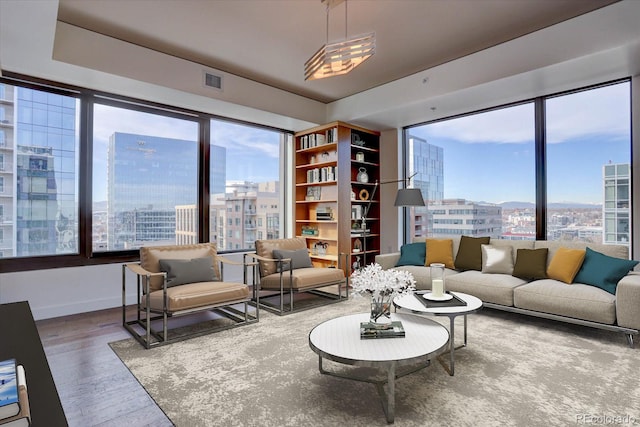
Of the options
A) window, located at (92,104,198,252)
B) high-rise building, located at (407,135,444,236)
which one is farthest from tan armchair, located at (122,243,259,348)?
high-rise building, located at (407,135,444,236)

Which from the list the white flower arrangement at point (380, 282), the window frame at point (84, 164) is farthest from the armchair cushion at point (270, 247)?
the white flower arrangement at point (380, 282)

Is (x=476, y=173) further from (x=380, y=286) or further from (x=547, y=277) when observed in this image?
(x=380, y=286)

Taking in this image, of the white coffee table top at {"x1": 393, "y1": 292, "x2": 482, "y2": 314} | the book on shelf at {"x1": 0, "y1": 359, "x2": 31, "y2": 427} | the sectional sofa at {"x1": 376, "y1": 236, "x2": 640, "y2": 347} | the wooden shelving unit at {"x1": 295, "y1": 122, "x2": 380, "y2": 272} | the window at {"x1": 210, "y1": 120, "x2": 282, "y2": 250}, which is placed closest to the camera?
the book on shelf at {"x1": 0, "y1": 359, "x2": 31, "y2": 427}

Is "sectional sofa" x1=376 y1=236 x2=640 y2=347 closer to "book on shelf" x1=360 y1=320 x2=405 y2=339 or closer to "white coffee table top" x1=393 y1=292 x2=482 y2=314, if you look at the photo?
"white coffee table top" x1=393 y1=292 x2=482 y2=314

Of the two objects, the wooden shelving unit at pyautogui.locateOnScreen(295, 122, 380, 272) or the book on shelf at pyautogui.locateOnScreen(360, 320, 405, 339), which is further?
the wooden shelving unit at pyautogui.locateOnScreen(295, 122, 380, 272)

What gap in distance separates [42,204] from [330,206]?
3917 millimetres

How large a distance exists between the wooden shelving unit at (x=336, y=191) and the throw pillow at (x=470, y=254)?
1.75m

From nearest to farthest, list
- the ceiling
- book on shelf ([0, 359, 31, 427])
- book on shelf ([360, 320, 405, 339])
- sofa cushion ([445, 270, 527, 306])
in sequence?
book on shelf ([0, 359, 31, 427]), book on shelf ([360, 320, 405, 339]), the ceiling, sofa cushion ([445, 270, 527, 306])

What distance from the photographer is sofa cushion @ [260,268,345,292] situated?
4188 mm

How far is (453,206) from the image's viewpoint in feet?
18.5

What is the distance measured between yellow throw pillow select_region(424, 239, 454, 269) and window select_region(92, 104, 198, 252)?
11.3 feet

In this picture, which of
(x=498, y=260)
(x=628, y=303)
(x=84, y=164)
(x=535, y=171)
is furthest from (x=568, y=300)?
(x=84, y=164)

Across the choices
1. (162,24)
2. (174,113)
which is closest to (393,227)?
(174,113)

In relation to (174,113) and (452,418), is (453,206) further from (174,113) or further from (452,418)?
(174,113)
